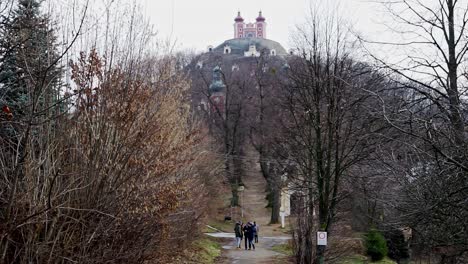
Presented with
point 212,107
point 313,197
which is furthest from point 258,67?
point 313,197

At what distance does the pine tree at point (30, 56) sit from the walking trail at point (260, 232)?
12797mm

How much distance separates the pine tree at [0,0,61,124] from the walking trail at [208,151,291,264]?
1280 centimetres

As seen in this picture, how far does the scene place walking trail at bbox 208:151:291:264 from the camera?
2003cm

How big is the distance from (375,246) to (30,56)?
18.3 m

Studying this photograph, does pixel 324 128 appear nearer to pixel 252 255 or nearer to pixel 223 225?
pixel 252 255

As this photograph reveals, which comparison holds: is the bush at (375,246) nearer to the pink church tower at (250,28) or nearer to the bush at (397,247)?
the bush at (397,247)

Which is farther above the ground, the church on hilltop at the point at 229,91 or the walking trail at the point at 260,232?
the church on hilltop at the point at 229,91

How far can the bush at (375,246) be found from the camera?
21.8 metres

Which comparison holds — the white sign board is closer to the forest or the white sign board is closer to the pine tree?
the forest

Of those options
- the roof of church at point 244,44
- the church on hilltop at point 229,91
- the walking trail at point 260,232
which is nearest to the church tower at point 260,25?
the roof of church at point 244,44

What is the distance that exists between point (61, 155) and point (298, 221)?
791 cm

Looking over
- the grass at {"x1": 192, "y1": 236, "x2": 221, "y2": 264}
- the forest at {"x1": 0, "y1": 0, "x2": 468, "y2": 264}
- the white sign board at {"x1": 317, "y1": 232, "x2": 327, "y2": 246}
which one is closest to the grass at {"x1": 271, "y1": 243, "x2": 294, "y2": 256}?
the grass at {"x1": 192, "y1": 236, "x2": 221, "y2": 264}

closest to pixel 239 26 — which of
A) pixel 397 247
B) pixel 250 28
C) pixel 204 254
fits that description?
pixel 250 28

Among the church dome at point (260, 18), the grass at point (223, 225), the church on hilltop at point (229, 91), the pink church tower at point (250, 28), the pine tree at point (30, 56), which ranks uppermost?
the church dome at point (260, 18)
